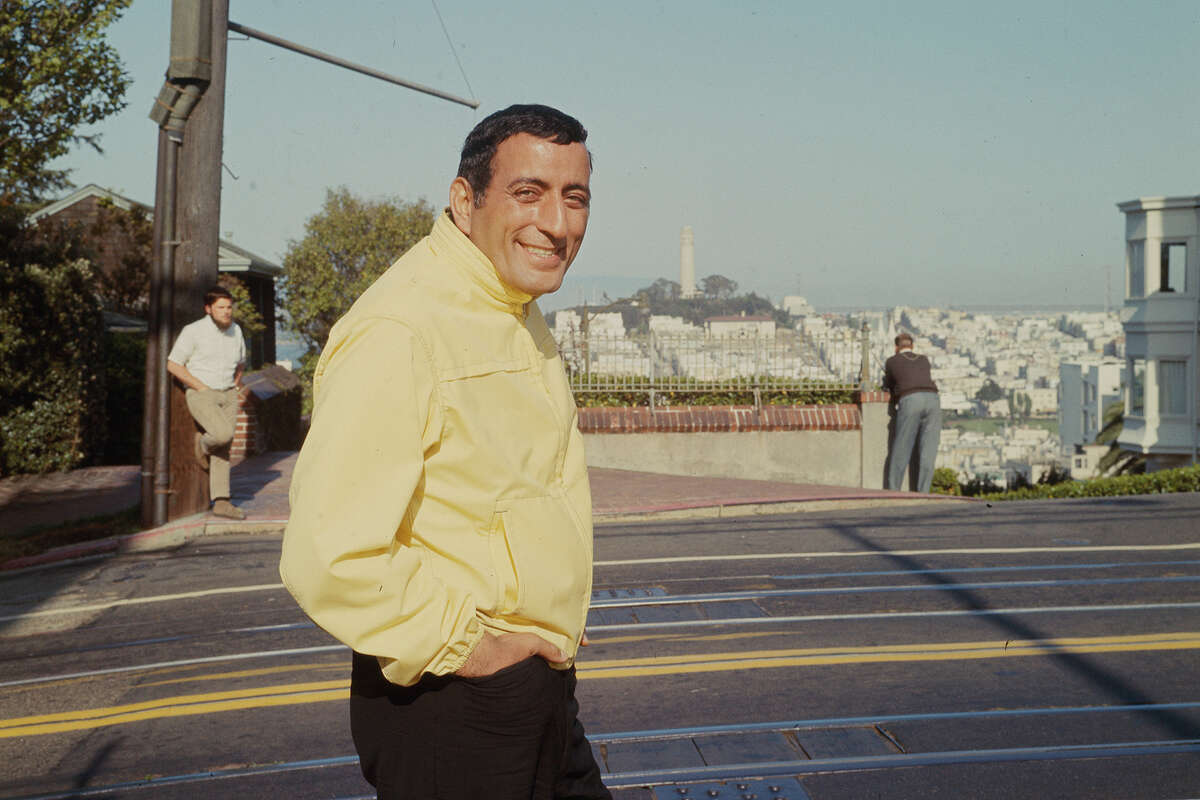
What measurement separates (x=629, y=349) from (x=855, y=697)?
39.8 ft

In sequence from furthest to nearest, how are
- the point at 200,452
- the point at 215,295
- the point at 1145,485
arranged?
the point at 1145,485, the point at 200,452, the point at 215,295

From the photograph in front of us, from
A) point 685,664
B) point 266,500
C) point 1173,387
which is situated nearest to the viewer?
point 685,664

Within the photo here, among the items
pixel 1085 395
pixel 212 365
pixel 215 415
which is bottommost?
pixel 215 415

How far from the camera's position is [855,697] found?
5.36 m

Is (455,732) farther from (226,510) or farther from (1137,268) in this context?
(1137,268)

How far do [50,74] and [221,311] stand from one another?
9.27 meters

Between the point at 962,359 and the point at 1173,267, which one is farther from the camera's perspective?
the point at 962,359

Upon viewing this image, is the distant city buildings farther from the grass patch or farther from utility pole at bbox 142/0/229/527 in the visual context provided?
the grass patch

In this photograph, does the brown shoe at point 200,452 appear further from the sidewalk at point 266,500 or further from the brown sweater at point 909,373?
the brown sweater at point 909,373

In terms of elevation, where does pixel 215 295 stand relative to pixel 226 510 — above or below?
above

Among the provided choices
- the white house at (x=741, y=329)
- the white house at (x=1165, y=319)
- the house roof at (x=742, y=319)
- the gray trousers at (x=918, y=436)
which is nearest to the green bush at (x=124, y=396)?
the white house at (x=741, y=329)

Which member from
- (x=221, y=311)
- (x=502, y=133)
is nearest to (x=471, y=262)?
(x=502, y=133)

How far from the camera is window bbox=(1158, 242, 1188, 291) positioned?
3709 centimetres

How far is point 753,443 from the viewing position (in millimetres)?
16500
